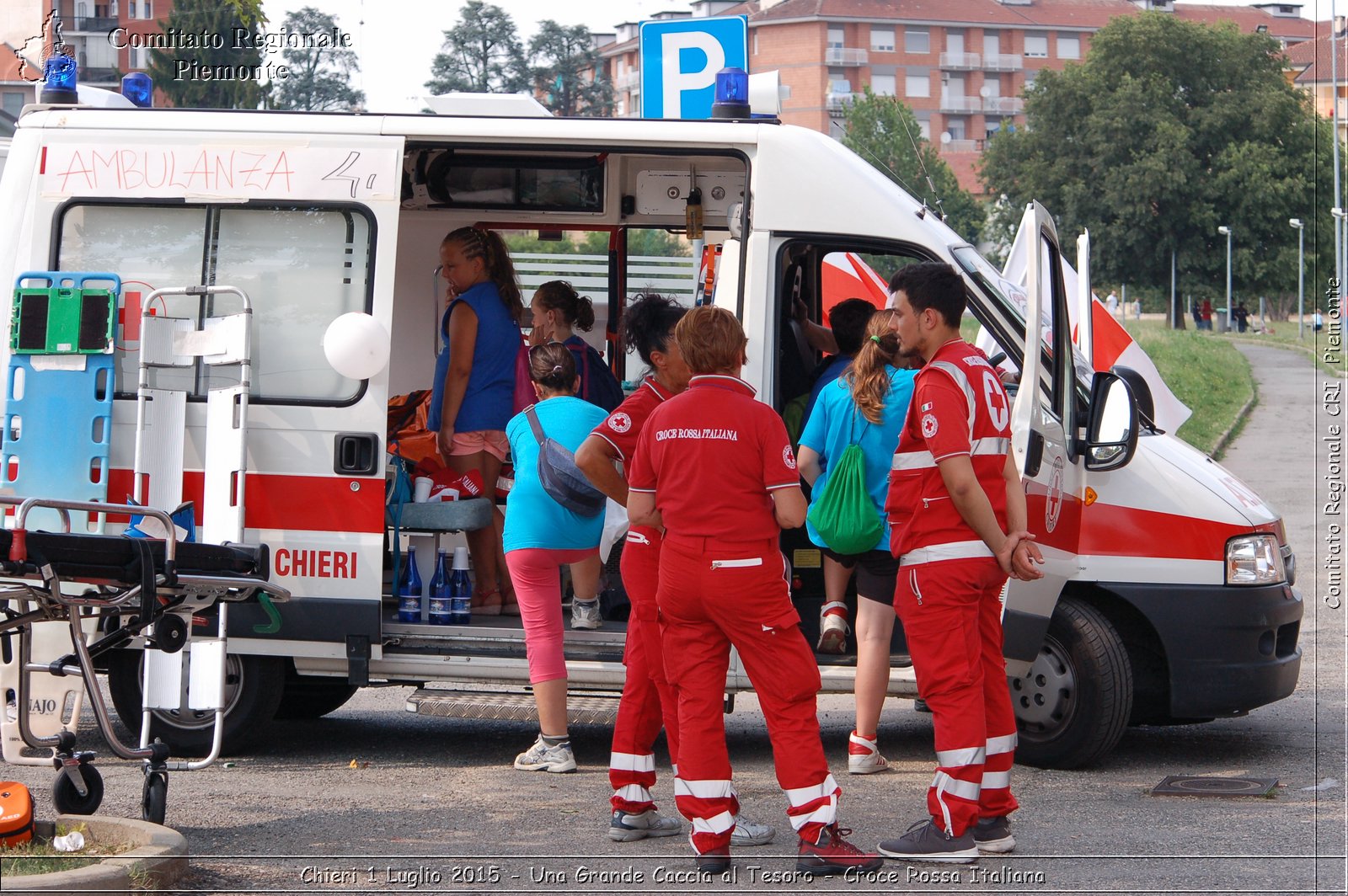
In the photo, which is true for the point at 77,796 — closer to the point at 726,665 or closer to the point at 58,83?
the point at 726,665

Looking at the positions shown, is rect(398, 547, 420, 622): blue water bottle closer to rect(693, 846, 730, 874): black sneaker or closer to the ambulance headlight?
rect(693, 846, 730, 874): black sneaker

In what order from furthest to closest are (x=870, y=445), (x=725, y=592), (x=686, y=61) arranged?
(x=686, y=61)
(x=870, y=445)
(x=725, y=592)

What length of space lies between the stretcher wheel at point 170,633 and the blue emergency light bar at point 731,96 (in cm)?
309

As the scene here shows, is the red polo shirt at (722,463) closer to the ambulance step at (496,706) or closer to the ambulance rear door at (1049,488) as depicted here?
the ambulance rear door at (1049,488)

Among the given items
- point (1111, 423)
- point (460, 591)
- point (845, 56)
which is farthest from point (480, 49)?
point (845, 56)

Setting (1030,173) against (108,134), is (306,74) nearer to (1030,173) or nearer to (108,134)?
(108,134)

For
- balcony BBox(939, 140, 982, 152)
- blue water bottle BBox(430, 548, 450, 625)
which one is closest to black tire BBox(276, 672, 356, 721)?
blue water bottle BBox(430, 548, 450, 625)

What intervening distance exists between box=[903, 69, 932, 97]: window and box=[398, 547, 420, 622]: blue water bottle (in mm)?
105294

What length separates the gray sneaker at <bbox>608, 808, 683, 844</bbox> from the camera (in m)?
5.26

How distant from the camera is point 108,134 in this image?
652 centimetres

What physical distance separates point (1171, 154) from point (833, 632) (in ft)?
243

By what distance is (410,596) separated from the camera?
7016 millimetres

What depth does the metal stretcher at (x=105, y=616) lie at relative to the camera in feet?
14.9

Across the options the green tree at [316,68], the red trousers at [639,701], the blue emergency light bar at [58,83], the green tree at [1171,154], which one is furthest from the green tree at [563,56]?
the green tree at [1171,154]
